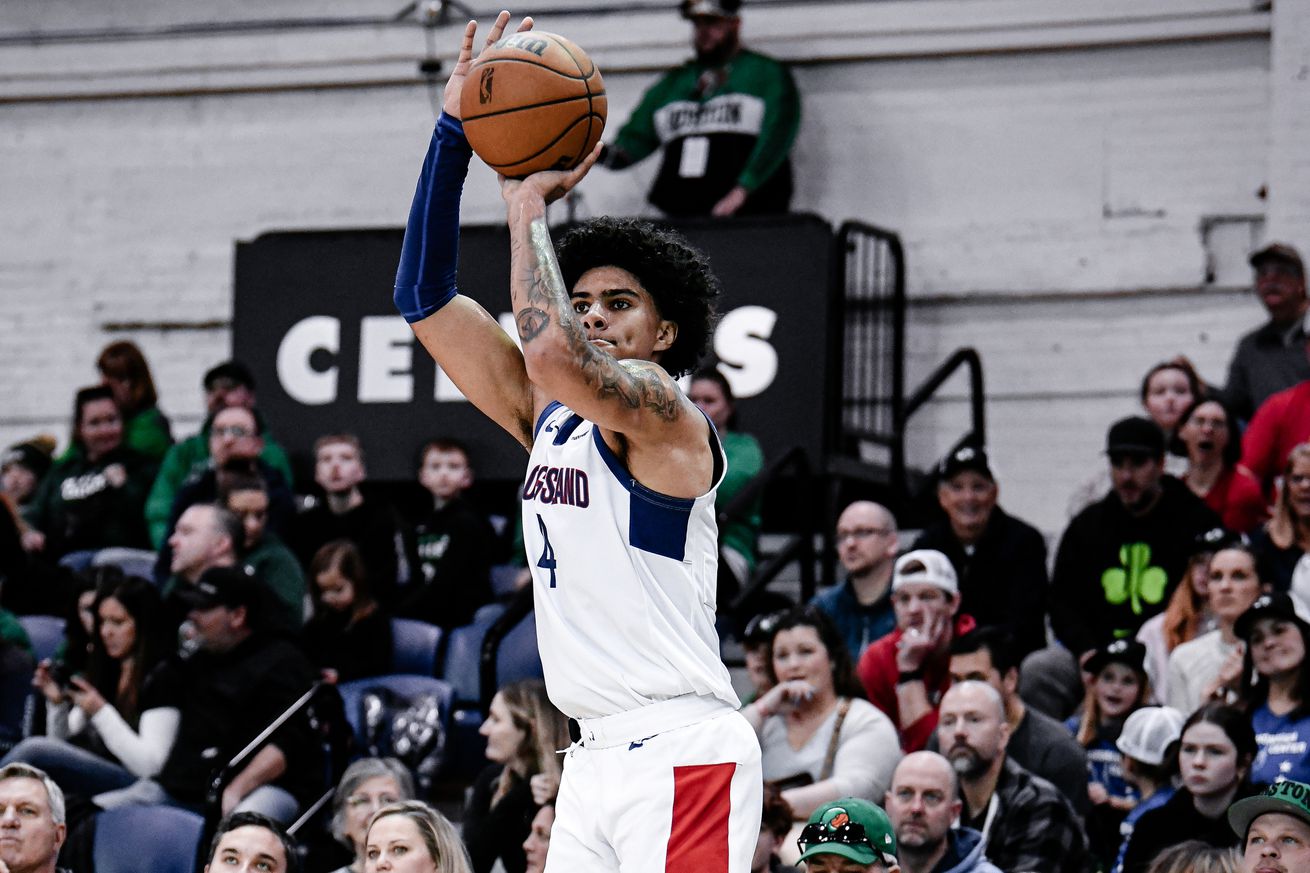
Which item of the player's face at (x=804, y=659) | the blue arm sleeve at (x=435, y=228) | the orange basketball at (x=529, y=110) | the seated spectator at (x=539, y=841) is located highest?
the orange basketball at (x=529, y=110)

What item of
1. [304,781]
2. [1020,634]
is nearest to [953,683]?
[1020,634]

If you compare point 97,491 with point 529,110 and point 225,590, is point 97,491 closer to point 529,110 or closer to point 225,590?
point 225,590

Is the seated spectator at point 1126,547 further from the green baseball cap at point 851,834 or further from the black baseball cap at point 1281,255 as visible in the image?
the green baseball cap at point 851,834

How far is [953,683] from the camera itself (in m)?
8.14

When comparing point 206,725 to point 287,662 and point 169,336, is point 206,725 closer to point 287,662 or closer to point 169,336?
point 287,662

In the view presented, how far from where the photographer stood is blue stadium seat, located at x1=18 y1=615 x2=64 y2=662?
1037cm

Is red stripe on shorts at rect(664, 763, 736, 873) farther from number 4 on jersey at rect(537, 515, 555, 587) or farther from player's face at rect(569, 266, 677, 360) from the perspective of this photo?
player's face at rect(569, 266, 677, 360)

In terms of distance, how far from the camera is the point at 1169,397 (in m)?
10.4

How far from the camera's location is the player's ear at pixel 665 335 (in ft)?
15.6

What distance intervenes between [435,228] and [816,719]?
3.86m

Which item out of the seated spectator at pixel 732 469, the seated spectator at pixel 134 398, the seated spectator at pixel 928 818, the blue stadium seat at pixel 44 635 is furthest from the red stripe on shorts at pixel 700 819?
the seated spectator at pixel 134 398

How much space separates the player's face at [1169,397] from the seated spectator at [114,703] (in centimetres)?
481

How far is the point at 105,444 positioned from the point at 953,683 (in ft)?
18.3

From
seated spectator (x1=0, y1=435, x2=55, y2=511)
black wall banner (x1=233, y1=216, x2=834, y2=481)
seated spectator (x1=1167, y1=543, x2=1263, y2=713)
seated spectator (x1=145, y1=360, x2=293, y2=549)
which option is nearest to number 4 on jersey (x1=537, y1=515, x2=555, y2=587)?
seated spectator (x1=1167, y1=543, x2=1263, y2=713)
